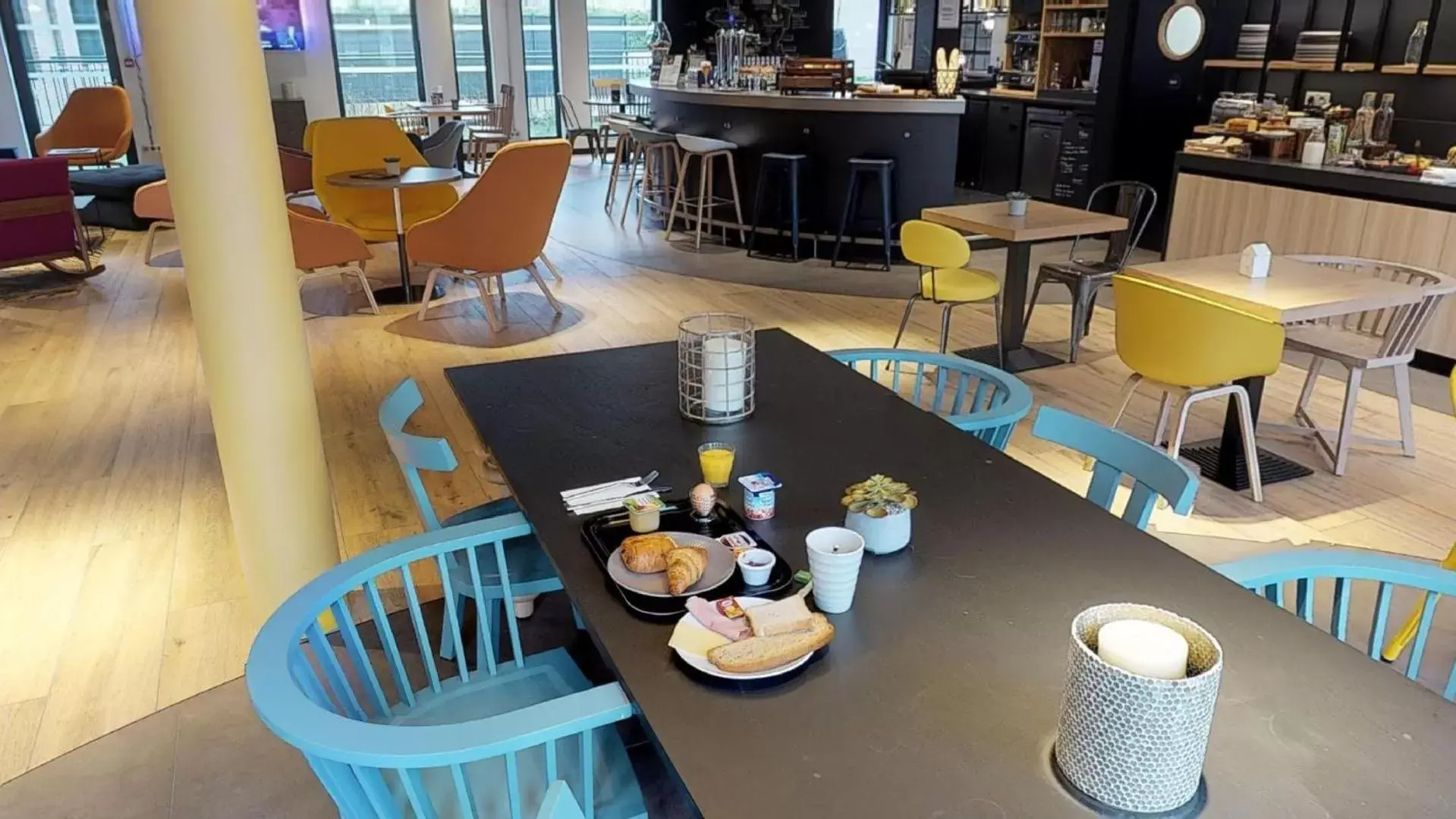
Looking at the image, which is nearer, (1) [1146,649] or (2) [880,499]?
(1) [1146,649]

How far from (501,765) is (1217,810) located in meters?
1.01

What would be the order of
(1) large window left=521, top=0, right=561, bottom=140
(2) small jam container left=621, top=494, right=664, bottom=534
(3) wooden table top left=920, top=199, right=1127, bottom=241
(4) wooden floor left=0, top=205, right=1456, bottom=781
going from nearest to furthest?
(2) small jam container left=621, top=494, right=664, bottom=534 → (4) wooden floor left=0, top=205, right=1456, bottom=781 → (3) wooden table top left=920, top=199, right=1127, bottom=241 → (1) large window left=521, top=0, right=561, bottom=140

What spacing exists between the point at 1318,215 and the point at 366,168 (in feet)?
18.6

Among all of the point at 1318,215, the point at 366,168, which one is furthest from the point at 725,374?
the point at 366,168

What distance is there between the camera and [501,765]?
152 centimetres

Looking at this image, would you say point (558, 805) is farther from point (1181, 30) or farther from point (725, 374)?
point (1181, 30)

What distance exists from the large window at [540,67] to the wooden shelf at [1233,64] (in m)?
8.06

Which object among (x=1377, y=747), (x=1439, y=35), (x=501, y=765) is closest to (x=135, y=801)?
(x=501, y=765)

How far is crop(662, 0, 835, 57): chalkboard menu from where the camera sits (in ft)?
33.0

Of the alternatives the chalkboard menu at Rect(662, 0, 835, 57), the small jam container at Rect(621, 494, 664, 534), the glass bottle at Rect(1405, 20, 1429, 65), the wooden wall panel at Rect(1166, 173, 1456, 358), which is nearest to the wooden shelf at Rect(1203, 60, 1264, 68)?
the glass bottle at Rect(1405, 20, 1429, 65)

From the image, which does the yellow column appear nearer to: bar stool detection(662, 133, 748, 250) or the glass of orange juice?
the glass of orange juice

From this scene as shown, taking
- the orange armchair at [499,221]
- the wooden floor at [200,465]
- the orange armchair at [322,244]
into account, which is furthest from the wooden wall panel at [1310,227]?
the orange armchair at [322,244]

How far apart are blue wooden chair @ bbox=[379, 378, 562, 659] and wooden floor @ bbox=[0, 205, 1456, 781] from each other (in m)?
0.91

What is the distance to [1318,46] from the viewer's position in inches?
257
